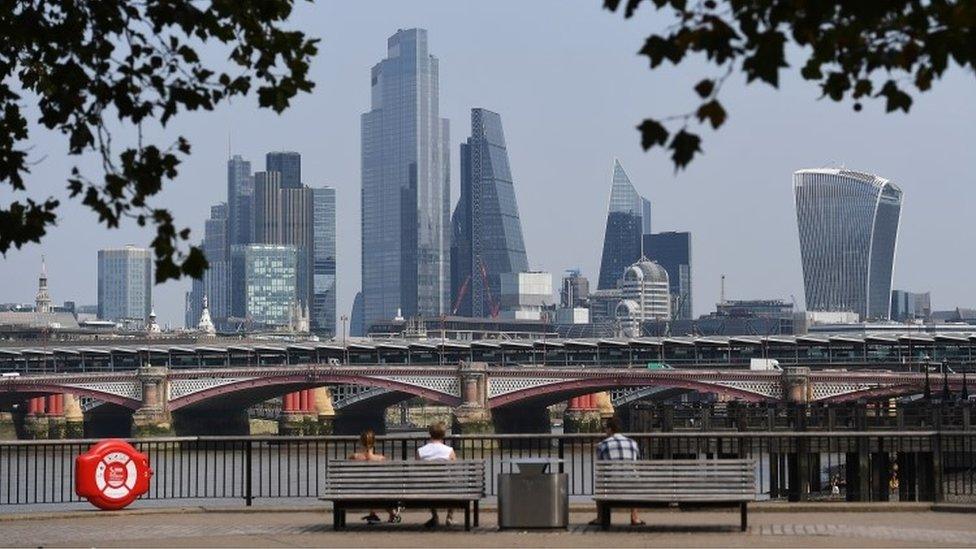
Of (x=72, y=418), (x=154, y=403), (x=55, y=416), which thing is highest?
(x=154, y=403)

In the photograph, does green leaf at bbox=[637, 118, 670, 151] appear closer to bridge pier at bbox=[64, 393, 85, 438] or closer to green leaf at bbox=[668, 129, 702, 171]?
green leaf at bbox=[668, 129, 702, 171]

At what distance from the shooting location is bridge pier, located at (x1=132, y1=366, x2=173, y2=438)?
381ft

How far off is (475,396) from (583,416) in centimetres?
1410

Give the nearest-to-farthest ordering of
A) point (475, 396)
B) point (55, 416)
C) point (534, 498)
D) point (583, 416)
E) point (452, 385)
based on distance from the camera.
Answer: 1. point (534, 498)
2. point (475, 396)
3. point (452, 385)
4. point (55, 416)
5. point (583, 416)

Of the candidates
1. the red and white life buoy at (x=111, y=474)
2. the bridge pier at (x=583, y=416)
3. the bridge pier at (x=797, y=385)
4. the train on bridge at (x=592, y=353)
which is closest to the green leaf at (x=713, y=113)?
the red and white life buoy at (x=111, y=474)

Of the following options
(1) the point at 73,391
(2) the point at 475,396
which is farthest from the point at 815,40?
(1) the point at 73,391

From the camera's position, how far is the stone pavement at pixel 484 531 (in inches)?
774

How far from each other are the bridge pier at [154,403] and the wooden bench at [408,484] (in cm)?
9600

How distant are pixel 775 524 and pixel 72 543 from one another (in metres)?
7.57

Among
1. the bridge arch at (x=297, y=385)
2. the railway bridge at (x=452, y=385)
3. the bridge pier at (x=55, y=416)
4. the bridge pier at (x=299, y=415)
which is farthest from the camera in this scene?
the bridge pier at (x=299, y=415)

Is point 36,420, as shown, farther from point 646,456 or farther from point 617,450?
point 617,450

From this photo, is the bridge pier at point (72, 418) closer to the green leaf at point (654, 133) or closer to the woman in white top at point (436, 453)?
the woman in white top at point (436, 453)

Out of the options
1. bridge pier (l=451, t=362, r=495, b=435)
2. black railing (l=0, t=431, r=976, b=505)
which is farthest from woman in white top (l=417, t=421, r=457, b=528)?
bridge pier (l=451, t=362, r=495, b=435)

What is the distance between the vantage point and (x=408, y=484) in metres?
20.9
